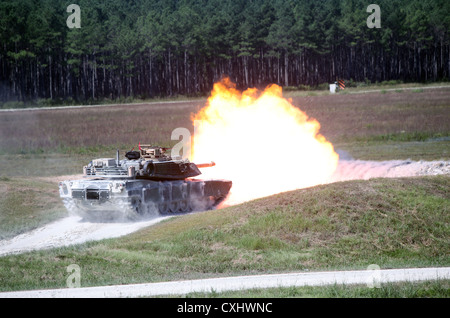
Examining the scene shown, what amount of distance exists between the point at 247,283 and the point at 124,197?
1075cm

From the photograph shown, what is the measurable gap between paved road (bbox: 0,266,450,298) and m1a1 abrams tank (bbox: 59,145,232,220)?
10051mm

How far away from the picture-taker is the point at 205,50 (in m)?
95.0

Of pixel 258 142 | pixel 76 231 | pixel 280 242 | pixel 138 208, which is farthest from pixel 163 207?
pixel 258 142

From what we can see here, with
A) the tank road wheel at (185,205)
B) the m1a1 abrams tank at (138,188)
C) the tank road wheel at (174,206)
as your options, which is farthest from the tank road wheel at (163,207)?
the tank road wheel at (185,205)

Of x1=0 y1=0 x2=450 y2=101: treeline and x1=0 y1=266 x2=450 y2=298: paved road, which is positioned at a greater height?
x1=0 y1=0 x2=450 y2=101: treeline

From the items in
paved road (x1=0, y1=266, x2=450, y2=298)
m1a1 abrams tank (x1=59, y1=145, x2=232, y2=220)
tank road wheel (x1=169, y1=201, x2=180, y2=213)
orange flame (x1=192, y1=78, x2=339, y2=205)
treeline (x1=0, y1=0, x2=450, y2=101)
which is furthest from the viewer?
treeline (x1=0, y1=0, x2=450, y2=101)

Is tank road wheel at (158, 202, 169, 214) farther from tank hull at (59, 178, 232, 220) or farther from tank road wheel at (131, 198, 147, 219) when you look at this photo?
tank road wheel at (131, 198, 147, 219)

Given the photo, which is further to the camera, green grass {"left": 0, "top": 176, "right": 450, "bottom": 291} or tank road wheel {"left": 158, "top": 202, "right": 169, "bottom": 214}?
tank road wheel {"left": 158, "top": 202, "right": 169, "bottom": 214}

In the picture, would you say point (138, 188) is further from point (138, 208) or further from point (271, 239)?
point (271, 239)

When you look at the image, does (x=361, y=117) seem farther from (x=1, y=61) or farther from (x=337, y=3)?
(x=337, y=3)

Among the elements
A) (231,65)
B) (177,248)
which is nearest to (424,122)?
(177,248)

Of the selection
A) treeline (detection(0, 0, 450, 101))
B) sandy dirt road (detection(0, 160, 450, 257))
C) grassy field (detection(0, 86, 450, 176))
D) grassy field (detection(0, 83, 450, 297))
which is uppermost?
treeline (detection(0, 0, 450, 101))

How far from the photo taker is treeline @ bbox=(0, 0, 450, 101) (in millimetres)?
89188

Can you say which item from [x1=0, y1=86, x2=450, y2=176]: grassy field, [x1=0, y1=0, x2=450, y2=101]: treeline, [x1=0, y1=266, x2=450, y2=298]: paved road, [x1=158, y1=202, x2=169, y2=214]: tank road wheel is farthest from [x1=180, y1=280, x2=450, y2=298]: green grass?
[x1=0, y1=0, x2=450, y2=101]: treeline
